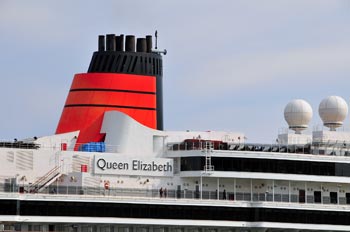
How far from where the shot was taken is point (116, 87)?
96.8 meters

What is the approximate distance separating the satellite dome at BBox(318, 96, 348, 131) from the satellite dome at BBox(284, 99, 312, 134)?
1238 millimetres

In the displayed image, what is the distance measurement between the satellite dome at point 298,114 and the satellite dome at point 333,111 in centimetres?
124

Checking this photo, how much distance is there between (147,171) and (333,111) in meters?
17.6

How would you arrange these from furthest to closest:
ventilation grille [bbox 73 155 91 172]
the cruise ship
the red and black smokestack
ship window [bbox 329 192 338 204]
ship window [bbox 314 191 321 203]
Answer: ship window [bbox 329 192 338 204], ship window [bbox 314 191 321 203], the red and black smokestack, ventilation grille [bbox 73 155 91 172], the cruise ship

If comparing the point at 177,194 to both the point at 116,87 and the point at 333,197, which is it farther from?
the point at 333,197

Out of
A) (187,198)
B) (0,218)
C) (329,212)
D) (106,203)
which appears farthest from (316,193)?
(0,218)

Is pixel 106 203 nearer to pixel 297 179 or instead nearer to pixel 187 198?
pixel 187 198

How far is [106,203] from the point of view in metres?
89.8

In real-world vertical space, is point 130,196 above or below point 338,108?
below

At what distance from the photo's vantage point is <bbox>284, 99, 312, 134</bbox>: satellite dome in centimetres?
10362

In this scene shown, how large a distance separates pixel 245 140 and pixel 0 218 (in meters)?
20.8

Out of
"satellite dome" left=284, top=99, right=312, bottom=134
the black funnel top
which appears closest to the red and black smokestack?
the black funnel top

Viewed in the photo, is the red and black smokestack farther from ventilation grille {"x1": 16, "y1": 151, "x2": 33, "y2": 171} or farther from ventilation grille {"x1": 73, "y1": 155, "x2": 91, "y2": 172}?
ventilation grille {"x1": 16, "y1": 151, "x2": 33, "y2": 171}

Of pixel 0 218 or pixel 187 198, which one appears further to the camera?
pixel 187 198
